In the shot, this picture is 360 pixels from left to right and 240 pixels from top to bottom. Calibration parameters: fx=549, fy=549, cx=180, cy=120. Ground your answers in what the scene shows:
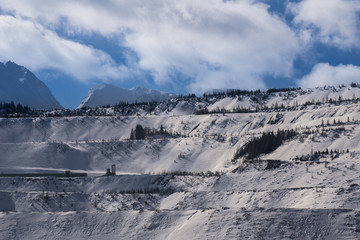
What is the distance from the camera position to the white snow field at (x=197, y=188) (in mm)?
42875

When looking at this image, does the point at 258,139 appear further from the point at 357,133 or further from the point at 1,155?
the point at 1,155

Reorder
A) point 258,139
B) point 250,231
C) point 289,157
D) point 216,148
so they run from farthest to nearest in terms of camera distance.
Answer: point 216,148, point 258,139, point 289,157, point 250,231

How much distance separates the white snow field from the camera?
4288cm

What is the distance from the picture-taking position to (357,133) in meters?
A: 101

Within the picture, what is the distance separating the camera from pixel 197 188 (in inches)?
3093

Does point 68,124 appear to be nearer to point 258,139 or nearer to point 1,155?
point 1,155

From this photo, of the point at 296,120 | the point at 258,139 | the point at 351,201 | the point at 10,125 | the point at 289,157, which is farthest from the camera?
the point at 10,125

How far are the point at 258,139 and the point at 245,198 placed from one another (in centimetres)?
5547

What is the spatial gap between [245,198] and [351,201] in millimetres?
12252

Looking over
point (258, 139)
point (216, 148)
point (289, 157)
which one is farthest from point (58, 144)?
point (289, 157)

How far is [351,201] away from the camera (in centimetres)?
5016

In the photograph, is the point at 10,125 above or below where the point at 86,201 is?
above

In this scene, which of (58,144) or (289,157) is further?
(58,144)

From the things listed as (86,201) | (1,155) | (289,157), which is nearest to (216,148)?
(289,157)
